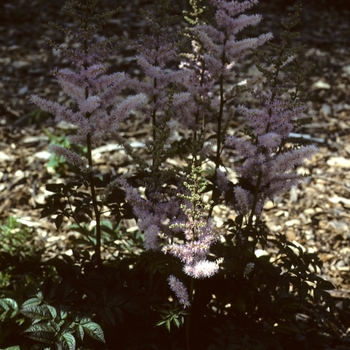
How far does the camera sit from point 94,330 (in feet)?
8.21

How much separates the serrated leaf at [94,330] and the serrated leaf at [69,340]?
0.09 m

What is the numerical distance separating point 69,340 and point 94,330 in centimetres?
14

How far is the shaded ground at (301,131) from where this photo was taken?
4734mm

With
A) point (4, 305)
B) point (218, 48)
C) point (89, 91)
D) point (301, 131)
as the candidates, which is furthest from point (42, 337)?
point (301, 131)

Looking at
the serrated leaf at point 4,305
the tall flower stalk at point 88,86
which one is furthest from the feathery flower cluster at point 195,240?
the serrated leaf at point 4,305

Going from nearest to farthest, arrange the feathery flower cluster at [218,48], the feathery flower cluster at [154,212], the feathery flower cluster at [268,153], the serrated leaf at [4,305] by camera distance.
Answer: the feathery flower cluster at [154,212] < the feathery flower cluster at [268,153] < the feathery flower cluster at [218,48] < the serrated leaf at [4,305]

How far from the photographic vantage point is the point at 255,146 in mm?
2795

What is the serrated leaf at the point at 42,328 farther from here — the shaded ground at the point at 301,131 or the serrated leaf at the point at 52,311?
the shaded ground at the point at 301,131

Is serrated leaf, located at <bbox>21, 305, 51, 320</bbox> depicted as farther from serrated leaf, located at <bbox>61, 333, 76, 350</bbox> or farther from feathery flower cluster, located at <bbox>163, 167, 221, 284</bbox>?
feathery flower cluster, located at <bbox>163, 167, 221, 284</bbox>

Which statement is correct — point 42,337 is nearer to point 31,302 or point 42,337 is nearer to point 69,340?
point 69,340

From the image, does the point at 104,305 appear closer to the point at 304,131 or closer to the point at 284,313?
the point at 284,313

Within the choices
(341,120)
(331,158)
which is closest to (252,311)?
(331,158)

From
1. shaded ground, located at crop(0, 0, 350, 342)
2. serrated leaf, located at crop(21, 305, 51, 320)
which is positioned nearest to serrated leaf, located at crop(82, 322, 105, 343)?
serrated leaf, located at crop(21, 305, 51, 320)

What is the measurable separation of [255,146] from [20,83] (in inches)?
210
